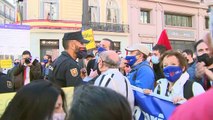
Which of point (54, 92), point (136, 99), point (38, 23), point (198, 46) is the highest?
point (38, 23)

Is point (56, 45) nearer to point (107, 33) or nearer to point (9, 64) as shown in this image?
point (107, 33)

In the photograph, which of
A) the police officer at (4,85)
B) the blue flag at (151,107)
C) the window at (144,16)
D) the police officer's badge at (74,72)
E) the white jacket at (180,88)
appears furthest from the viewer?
the window at (144,16)

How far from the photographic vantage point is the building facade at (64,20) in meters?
28.2

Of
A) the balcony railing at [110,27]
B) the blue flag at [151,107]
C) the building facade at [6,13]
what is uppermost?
the building facade at [6,13]

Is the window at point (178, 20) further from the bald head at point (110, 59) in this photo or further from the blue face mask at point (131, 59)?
the bald head at point (110, 59)

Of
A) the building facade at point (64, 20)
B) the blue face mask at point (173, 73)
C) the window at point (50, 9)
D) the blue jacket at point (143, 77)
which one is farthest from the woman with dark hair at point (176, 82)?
the window at point (50, 9)

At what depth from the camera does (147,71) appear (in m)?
5.25

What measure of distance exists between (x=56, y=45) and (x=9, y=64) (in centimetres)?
1755

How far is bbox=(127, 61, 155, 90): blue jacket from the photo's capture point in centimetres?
518

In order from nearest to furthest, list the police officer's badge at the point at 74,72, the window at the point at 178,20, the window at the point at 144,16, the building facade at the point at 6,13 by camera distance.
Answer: the police officer's badge at the point at 74,72 → the window at the point at 144,16 → the window at the point at 178,20 → the building facade at the point at 6,13

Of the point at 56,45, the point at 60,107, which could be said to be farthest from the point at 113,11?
the point at 60,107

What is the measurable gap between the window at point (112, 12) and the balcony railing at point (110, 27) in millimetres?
504

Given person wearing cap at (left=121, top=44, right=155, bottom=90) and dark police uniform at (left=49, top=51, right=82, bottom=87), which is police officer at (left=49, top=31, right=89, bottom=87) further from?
person wearing cap at (left=121, top=44, right=155, bottom=90)

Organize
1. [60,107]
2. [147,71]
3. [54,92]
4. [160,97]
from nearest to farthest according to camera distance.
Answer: [54,92] → [60,107] → [160,97] → [147,71]
